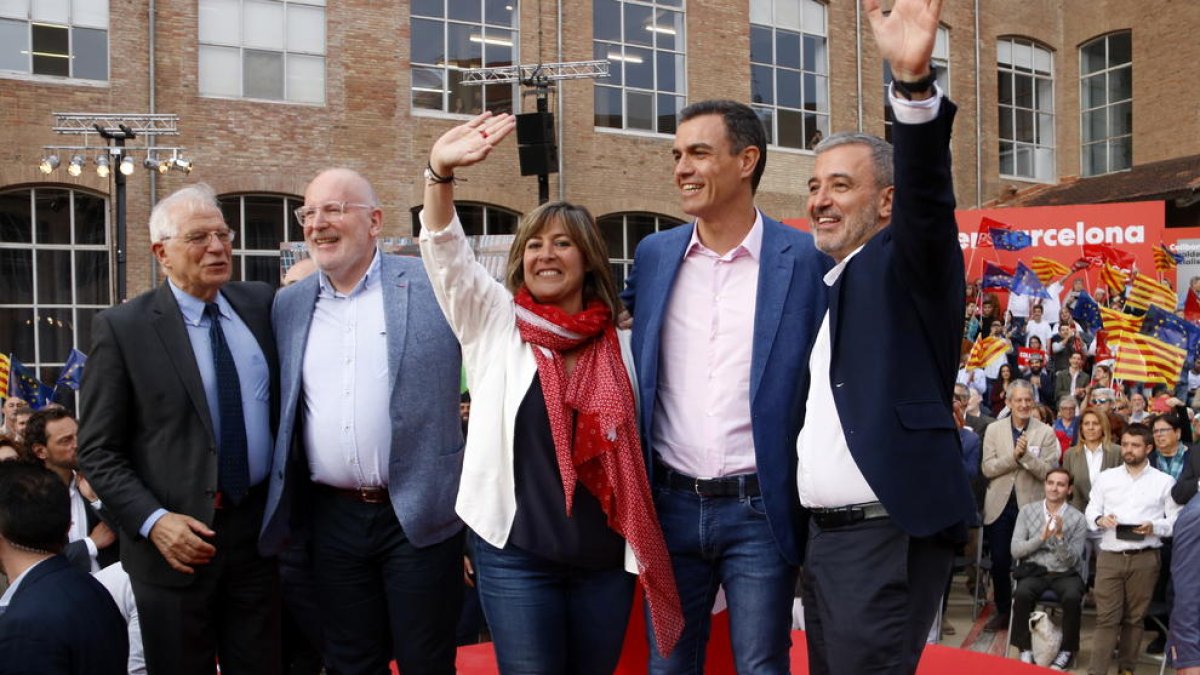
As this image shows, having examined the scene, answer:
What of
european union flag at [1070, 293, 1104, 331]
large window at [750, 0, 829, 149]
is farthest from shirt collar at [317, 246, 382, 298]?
large window at [750, 0, 829, 149]

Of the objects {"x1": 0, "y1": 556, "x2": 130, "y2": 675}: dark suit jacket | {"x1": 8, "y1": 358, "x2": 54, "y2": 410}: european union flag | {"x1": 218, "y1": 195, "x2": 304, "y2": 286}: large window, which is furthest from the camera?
{"x1": 218, "y1": 195, "x2": 304, "y2": 286}: large window

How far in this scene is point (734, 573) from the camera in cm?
296

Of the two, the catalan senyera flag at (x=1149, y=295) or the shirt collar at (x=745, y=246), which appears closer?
the shirt collar at (x=745, y=246)

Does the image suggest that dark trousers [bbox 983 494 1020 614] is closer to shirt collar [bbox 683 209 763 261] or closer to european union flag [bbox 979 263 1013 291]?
european union flag [bbox 979 263 1013 291]

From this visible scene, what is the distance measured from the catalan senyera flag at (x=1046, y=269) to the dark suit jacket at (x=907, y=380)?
13.6 metres

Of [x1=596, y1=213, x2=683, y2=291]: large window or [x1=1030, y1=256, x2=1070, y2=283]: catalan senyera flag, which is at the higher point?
[x1=596, y1=213, x2=683, y2=291]: large window

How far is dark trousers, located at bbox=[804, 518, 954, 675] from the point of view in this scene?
260cm

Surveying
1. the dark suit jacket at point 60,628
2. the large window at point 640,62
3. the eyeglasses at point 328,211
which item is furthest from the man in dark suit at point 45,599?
the large window at point 640,62

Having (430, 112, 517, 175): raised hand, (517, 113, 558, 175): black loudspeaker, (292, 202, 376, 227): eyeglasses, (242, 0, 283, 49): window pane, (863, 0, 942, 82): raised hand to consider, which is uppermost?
(242, 0, 283, 49): window pane

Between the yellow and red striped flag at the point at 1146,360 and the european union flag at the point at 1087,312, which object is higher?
the european union flag at the point at 1087,312

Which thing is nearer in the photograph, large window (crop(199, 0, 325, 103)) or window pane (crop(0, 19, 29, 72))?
window pane (crop(0, 19, 29, 72))

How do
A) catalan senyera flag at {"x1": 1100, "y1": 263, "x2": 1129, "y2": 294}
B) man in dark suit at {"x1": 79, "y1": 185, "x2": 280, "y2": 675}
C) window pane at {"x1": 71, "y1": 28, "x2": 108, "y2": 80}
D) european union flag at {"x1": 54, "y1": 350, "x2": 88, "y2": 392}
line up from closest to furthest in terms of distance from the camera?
man in dark suit at {"x1": 79, "y1": 185, "x2": 280, "y2": 675} < european union flag at {"x1": 54, "y1": 350, "x2": 88, "y2": 392} < catalan senyera flag at {"x1": 1100, "y1": 263, "x2": 1129, "y2": 294} < window pane at {"x1": 71, "y1": 28, "x2": 108, "y2": 80}

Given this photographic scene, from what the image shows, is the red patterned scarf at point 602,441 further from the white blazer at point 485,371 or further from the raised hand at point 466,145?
the raised hand at point 466,145

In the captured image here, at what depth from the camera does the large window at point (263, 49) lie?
1819 centimetres
